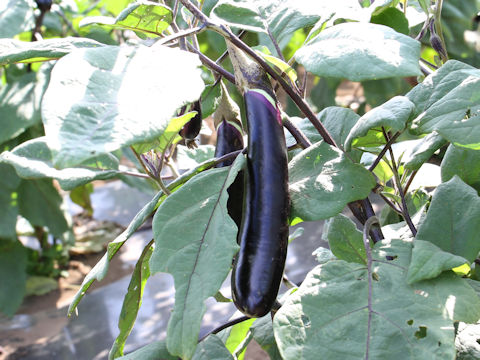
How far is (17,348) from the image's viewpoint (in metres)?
2.42

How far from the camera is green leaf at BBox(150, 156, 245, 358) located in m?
0.40

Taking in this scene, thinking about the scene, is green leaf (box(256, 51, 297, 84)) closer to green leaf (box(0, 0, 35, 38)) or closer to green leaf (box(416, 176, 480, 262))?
green leaf (box(416, 176, 480, 262))

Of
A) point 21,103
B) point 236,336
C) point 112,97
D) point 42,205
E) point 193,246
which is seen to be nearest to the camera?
point 112,97

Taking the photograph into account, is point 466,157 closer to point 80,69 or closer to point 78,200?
point 80,69

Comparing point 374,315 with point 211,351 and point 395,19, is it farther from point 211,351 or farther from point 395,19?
point 395,19

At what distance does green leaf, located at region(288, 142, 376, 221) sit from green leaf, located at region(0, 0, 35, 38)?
5.69ft

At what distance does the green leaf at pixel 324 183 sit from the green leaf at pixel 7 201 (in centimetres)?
239

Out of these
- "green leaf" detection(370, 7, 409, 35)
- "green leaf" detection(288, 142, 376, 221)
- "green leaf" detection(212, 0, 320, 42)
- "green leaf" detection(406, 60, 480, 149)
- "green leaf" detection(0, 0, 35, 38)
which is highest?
"green leaf" detection(212, 0, 320, 42)

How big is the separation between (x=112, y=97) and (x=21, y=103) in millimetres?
2515

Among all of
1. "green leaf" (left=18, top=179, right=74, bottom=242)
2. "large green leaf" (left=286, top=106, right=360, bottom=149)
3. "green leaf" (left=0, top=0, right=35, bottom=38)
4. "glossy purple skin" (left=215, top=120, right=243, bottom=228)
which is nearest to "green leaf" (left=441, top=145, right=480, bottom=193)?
"large green leaf" (left=286, top=106, right=360, bottom=149)

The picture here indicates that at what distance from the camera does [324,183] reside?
0.46 meters

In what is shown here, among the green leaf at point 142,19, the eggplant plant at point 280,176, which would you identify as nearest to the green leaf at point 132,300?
the eggplant plant at point 280,176

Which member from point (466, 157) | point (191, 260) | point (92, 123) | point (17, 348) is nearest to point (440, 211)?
point (466, 157)

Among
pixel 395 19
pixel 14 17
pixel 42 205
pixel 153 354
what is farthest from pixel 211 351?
pixel 42 205
